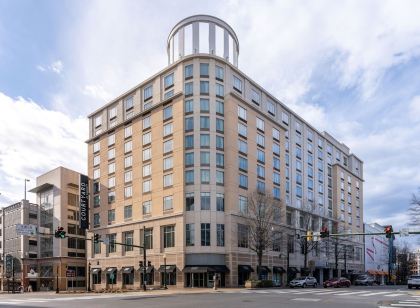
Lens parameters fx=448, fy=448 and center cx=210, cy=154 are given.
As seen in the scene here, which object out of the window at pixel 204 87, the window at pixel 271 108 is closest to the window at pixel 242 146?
the window at pixel 204 87

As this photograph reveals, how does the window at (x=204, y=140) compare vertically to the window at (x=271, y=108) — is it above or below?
below

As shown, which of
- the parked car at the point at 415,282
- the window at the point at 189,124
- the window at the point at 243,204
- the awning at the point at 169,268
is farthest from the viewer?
the window at the point at 243,204

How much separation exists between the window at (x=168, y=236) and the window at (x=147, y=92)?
2159cm

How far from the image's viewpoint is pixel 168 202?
64.9 meters

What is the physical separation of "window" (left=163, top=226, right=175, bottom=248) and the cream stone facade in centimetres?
16

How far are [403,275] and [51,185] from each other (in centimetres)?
10312

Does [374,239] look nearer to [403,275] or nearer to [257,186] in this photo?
[403,275]

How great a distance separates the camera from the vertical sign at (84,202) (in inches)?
3130

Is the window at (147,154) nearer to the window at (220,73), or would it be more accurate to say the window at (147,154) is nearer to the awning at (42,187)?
the window at (220,73)

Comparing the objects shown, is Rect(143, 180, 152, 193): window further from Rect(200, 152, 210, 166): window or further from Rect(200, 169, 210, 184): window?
Rect(200, 152, 210, 166): window

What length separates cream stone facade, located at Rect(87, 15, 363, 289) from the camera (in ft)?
203

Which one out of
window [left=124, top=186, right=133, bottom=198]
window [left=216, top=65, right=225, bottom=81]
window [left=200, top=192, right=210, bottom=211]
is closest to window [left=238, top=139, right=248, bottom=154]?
window [left=200, top=192, right=210, bottom=211]

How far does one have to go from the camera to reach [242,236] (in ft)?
211

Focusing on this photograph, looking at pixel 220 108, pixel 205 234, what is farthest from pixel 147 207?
pixel 220 108
